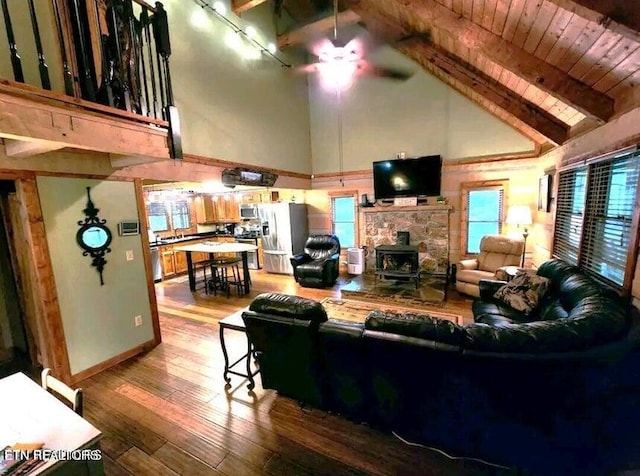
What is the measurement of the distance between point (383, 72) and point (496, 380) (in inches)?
248

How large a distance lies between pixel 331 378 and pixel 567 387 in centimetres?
140

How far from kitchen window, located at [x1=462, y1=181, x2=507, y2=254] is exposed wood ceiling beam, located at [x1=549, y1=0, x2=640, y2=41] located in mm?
4222

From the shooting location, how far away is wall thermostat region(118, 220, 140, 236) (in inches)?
125

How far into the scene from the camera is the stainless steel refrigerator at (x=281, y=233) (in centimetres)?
682

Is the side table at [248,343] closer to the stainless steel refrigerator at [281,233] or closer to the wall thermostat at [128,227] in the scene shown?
the wall thermostat at [128,227]

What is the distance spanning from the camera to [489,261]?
16.1 ft

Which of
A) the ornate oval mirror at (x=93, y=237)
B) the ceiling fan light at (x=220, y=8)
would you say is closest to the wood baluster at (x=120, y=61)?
the ornate oval mirror at (x=93, y=237)

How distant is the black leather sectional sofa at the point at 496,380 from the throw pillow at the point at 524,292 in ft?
2.69

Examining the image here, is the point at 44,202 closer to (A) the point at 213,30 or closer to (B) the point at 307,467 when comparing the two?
(B) the point at 307,467

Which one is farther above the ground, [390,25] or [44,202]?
[390,25]

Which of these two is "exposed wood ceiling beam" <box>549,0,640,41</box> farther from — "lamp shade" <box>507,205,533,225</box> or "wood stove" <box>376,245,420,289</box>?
"wood stove" <box>376,245,420,289</box>

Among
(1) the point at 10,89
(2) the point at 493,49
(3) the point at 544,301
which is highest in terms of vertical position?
(2) the point at 493,49

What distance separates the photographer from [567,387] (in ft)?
4.85

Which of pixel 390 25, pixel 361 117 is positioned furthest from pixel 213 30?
pixel 361 117
